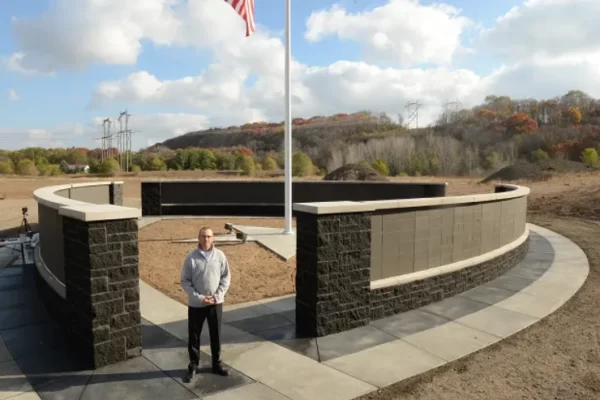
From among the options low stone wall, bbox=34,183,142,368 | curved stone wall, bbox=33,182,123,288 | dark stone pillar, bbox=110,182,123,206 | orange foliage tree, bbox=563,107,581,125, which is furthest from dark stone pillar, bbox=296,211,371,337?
orange foliage tree, bbox=563,107,581,125

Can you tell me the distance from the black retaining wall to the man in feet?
51.6

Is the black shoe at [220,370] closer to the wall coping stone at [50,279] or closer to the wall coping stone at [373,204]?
the wall coping stone at [373,204]

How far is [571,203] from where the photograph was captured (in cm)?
2523

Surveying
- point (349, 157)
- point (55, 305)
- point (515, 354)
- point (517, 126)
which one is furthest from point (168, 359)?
point (517, 126)

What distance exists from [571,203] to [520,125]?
3341 inches

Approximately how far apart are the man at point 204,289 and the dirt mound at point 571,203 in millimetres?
20922

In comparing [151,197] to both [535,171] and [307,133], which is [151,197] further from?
[307,133]

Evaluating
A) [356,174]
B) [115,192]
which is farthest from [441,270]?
[356,174]

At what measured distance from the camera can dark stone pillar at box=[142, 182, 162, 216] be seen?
67.5ft

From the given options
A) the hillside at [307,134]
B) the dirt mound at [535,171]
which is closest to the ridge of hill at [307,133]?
the hillside at [307,134]

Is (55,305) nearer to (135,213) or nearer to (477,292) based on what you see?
(135,213)

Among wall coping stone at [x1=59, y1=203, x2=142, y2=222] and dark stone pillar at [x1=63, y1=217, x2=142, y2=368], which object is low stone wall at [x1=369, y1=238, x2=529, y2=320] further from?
wall coping stone at [x1=59, y1=203, x2=142, y2=222]

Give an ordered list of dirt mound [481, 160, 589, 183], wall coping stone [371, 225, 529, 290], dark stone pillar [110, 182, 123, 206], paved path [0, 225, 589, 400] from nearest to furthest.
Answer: paved path [0, 225, 589, 400], wall coping stone [371, 225, 529, 290], dark stone pillar [110, 182, 123, 206], dirt mound [481, 160, 589, 183]

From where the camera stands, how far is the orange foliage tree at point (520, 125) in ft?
328
